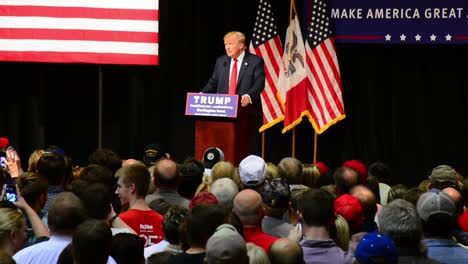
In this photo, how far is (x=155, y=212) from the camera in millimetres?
5934

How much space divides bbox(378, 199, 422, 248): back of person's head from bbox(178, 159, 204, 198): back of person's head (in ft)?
7.11

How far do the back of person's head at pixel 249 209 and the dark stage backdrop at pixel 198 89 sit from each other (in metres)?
7.77

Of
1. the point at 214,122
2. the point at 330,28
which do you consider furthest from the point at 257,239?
the point at 330,28

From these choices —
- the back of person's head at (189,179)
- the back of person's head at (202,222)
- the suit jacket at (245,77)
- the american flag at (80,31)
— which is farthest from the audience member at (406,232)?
the american flag at (80,31)

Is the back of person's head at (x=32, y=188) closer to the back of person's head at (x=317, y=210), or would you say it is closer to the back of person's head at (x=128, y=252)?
the back of person's head at (x=128, y=252)

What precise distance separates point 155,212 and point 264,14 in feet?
23.0

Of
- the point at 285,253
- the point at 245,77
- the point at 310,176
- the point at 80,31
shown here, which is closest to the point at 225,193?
the point at 285,253

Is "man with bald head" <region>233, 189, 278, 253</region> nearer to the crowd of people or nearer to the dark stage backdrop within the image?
the crowd of people

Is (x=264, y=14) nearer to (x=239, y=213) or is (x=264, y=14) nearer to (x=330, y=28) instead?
(x=330, y=28)

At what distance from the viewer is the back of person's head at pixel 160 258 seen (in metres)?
4.77

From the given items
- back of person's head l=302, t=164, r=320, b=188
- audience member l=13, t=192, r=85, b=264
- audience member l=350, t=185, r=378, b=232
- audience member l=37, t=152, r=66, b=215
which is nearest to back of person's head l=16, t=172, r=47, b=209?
audience member l=37, t=152, r=66, b=215

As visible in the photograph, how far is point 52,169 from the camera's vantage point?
641 cm

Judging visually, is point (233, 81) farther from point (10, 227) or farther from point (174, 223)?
point (10, 227)

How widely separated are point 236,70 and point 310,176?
370cm
